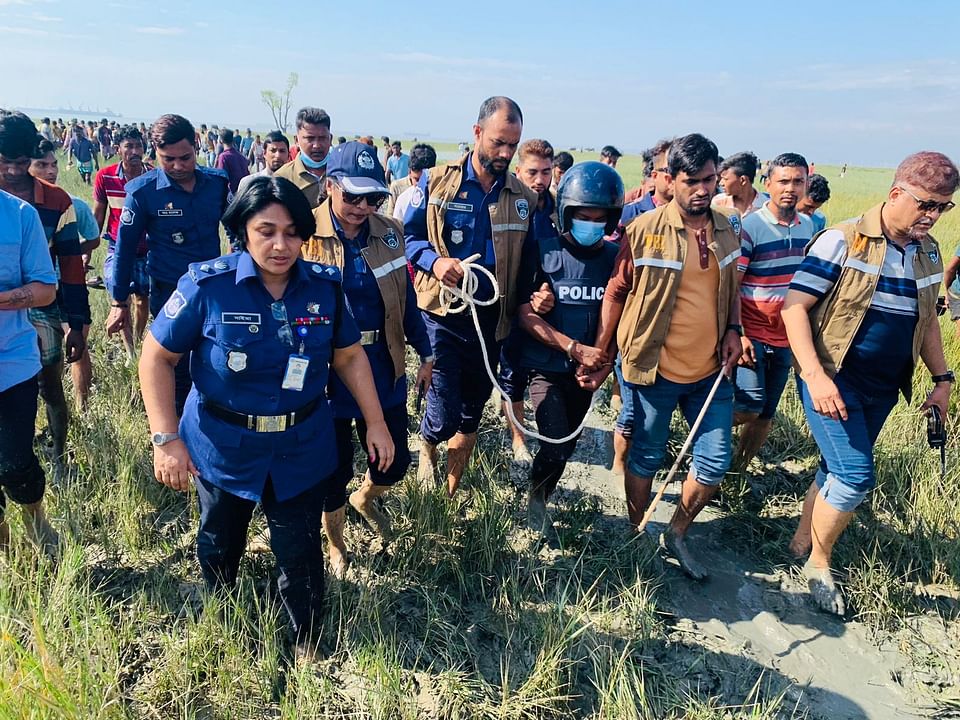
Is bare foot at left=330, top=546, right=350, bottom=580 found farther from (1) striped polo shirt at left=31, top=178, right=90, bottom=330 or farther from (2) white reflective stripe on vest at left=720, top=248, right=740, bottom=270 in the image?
(2) white reflective stripe on vest at left=720, top=248, right=740, bottom=270

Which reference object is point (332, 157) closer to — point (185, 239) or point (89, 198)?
point (185, 239)

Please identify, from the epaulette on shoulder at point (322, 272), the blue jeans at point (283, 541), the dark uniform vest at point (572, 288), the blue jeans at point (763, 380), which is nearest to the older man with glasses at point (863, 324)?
the blue jeans at point (763, 380)

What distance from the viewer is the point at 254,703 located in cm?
234

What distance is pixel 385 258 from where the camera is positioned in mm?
2916

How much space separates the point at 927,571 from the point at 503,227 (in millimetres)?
2876

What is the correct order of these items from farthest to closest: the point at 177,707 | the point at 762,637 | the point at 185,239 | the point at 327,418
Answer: the point at 185,239 → the point at 762,637 → the point at 327,418 → the point at 177,707

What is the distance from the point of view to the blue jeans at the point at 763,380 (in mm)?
3900

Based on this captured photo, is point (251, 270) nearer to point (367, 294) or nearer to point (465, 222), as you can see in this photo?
point (367, 294)

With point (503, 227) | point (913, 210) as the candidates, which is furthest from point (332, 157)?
point (913, 210)

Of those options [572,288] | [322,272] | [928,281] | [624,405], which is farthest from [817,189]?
[322,272]

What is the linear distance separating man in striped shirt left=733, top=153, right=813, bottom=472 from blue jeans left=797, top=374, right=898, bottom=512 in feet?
2.56

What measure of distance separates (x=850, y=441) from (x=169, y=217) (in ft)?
13.2

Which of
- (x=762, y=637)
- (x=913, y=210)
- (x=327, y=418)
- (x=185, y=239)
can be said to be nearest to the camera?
(x=327, y=418)

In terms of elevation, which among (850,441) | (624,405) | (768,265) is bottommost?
(624,405)
